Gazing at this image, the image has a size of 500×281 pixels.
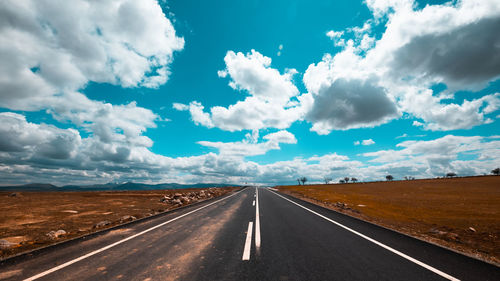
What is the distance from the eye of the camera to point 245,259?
4.71 metres

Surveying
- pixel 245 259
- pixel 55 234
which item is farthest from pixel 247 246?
pixel 55 234

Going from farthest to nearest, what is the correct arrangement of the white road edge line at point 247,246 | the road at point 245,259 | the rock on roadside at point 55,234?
the rock on roadside at point 55,234, the white road edge line at point 247,246, the road at point 245,259

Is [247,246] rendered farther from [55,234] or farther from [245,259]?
[55,234]

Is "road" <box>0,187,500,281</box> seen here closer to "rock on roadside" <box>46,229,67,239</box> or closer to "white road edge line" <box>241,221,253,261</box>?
"white road edge line" <box>241,221,253,261</box>

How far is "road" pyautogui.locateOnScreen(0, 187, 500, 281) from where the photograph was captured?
4000mm

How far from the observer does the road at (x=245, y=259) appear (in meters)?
4.00

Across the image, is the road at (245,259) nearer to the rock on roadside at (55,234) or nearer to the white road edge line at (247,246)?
the white road edge line at (247,246)

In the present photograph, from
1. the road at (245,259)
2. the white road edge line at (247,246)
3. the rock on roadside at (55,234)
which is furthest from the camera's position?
the rock on roadside at (55,234)

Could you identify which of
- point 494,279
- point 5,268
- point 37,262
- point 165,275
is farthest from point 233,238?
point 494,279

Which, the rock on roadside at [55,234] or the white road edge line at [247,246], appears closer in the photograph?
the white road edge line at [247,246]

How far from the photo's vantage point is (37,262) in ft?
15.7

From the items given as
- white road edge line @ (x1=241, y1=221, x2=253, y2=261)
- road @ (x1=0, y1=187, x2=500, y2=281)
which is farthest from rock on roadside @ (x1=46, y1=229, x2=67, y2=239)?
white road edge line @ (x1=241, y1=221, x2=253, y2=261)

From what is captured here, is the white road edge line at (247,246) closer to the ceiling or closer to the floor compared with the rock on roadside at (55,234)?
closer to the ceiling

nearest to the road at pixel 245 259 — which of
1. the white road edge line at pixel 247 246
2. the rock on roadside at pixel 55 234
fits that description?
the white road edge line at pixel 247 246
